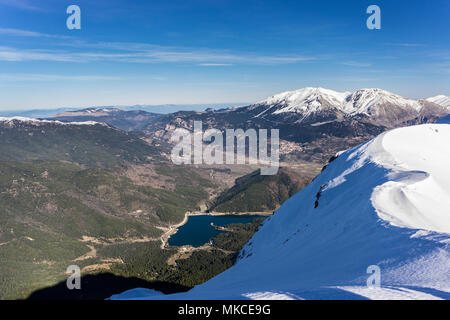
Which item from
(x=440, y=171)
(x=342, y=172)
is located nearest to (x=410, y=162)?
(x=440, y=171)

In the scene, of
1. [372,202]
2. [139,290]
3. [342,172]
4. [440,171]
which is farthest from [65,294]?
[440,171]

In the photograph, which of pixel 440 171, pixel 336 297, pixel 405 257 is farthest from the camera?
pixel 440 171
